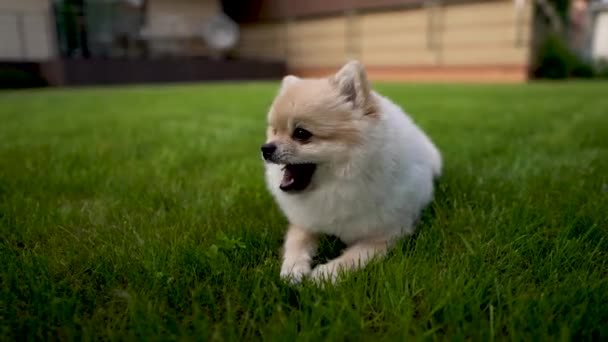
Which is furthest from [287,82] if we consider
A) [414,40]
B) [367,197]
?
[414,40]

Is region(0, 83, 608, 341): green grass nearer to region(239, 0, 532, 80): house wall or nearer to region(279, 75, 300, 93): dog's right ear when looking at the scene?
region(279, 75, 300, 93): dog's right ear

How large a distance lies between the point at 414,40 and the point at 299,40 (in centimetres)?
445

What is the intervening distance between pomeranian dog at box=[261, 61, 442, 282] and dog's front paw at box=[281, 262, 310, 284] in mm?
52

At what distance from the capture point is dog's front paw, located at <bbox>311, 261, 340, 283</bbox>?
1331 millimetres

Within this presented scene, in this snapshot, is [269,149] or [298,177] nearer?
[269,149]

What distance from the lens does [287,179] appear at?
1.74 metres

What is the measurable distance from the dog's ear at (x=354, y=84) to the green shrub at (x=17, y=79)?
42.8 feet

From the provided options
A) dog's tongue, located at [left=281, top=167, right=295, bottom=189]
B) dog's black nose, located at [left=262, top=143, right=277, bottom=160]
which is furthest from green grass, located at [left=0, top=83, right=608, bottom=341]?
dog's black nose, located at [left=262, top=143, right=277, bottom=160]

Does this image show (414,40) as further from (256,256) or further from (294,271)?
(294,271)

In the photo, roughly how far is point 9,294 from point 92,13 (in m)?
15.1

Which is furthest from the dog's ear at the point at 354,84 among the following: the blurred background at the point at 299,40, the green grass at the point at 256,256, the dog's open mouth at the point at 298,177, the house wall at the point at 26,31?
the house wall at the point at 26,31

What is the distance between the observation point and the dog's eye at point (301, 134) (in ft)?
5.34

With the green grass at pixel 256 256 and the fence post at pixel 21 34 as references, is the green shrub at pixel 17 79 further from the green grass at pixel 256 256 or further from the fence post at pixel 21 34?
the green grass at pixel 256 256

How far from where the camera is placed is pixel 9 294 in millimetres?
1231
